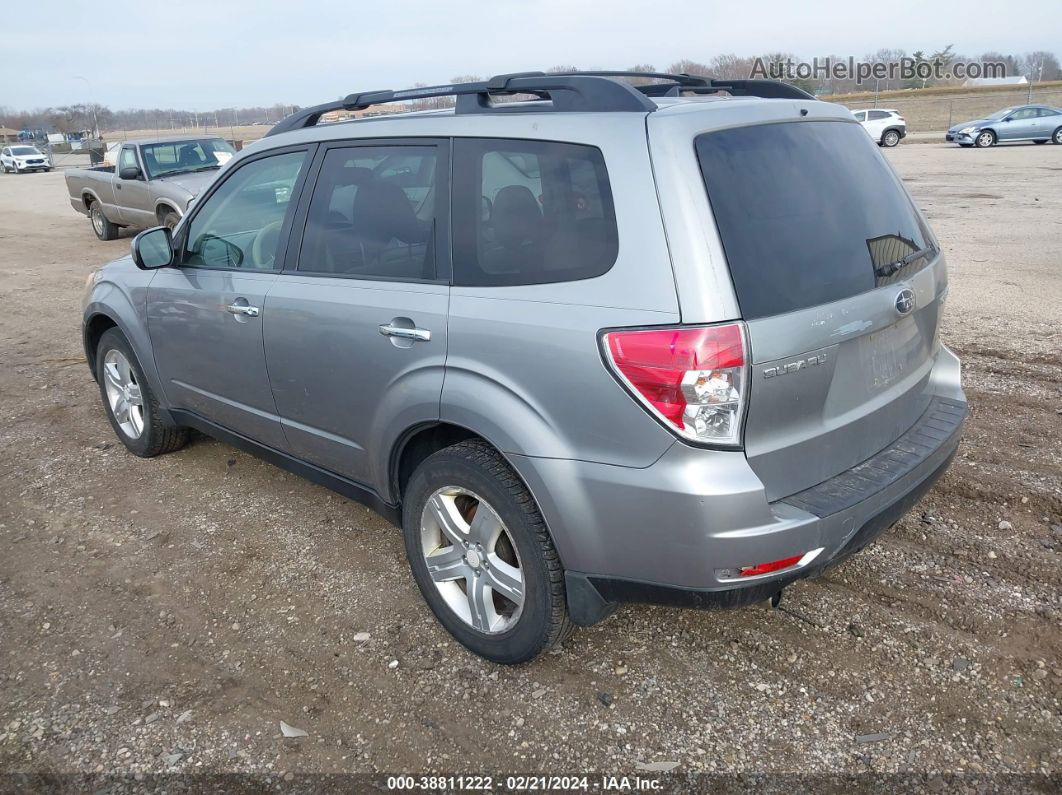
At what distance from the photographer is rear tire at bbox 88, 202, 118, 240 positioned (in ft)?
49.1

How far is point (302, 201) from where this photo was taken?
3.49 metres

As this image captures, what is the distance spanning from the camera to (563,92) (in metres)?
2.70

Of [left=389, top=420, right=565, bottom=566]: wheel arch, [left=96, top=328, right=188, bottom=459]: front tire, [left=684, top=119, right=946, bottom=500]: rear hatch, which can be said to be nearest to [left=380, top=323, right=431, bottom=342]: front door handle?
[left=389, top=420, right=565, bottom=566]: wheel arch

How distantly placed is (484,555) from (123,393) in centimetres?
315

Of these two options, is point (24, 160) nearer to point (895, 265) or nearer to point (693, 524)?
point (895, 265)

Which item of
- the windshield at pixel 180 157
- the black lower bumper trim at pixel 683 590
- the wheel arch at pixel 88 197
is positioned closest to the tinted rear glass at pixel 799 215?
the black lower bumper trim at pixel 683 590

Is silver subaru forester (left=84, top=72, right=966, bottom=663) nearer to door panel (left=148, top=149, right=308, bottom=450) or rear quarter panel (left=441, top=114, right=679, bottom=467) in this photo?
rear quarter panel (left=441, top=114, right=679, bottom=467)

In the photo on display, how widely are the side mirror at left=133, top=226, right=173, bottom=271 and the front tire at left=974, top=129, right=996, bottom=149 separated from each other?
3090cm

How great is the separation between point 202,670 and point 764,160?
2633mm

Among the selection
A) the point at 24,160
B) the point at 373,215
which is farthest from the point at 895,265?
the point at 24,160

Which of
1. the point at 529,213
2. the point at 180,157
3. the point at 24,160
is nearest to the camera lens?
the point at 529,213

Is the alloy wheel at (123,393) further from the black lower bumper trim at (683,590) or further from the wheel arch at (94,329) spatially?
the black lower bumper trim at (683,590)

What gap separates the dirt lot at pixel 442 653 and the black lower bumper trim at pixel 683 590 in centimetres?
41

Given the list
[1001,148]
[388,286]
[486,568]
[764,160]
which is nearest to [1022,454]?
[764,160]
